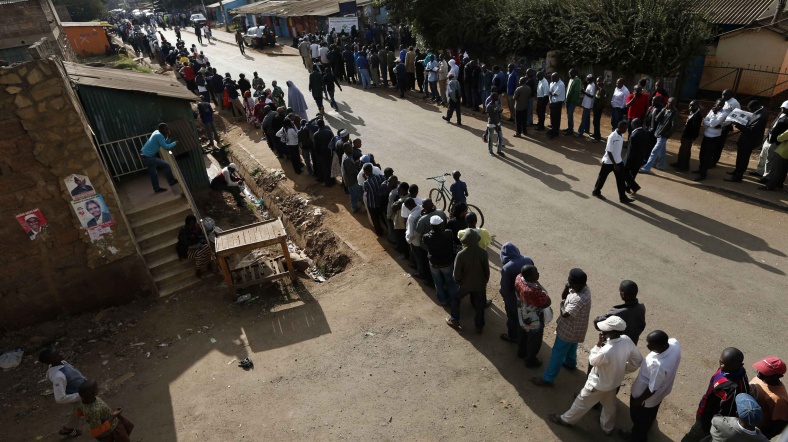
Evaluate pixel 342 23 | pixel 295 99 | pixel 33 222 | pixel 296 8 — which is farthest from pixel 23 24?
pixel 33 222

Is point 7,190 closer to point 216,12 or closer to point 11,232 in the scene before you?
point 11,232

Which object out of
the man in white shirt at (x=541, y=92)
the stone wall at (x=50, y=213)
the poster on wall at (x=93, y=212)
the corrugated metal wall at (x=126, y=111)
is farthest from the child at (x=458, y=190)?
the corrugated metal wall at (x=126, y=111)

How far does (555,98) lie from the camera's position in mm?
13203

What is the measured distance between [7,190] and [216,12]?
58.9 m

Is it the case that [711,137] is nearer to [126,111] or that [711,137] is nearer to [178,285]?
[178,285]

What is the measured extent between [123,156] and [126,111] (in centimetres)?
100

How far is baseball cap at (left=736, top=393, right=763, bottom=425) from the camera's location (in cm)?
378

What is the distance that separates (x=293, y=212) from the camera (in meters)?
11.8

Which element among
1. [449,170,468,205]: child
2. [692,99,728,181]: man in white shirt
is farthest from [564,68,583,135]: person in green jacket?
[449,170,468,205]: child

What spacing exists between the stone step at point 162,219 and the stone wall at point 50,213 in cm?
74

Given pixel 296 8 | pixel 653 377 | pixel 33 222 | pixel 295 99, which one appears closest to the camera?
pixel 653 377

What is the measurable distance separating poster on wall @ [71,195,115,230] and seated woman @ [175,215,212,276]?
1.30 metres

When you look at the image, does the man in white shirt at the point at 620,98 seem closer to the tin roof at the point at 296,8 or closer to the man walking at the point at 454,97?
the man walking at the point at 454,97

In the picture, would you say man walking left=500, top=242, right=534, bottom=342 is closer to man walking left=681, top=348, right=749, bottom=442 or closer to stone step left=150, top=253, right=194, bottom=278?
man walking left=681, top=348, right=749, bottom=442
